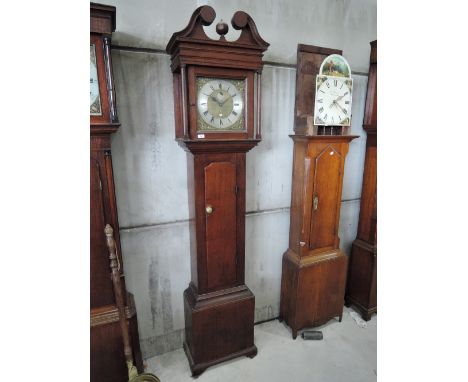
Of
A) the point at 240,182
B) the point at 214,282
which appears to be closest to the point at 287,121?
the point at 240,182

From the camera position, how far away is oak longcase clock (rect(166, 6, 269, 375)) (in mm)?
1374

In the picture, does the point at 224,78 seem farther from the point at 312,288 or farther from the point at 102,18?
the point at 312,288

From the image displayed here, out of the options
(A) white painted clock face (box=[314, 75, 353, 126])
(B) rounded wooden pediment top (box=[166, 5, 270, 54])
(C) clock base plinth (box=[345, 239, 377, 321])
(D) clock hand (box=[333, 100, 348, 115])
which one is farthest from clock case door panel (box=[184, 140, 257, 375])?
(C) clock base plinth (box=[345, 239, 377, 321])

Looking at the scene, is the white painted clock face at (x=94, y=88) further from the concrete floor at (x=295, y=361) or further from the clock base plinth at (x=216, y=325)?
the concrete floor at (x=295, y=361)

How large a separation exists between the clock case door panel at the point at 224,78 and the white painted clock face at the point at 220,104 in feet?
0.08

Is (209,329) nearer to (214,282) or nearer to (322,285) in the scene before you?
(214,282)

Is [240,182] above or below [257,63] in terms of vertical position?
below

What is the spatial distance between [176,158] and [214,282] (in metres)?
0.81

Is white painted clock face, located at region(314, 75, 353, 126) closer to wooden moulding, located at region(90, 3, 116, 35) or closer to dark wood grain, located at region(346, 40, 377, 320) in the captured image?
dark wood grain, located at region(346, 40, 377, 320)

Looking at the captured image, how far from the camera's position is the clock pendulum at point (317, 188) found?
6.03 feet

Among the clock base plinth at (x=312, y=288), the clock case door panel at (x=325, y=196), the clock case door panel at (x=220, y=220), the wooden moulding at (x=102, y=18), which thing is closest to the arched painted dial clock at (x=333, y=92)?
the clock case door panel at (x=325, y=196)

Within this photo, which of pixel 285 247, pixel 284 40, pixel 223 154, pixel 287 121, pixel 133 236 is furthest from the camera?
pixel 285 247

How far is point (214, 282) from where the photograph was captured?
5.59 ft

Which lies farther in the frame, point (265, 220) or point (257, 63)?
point (265, 220)
